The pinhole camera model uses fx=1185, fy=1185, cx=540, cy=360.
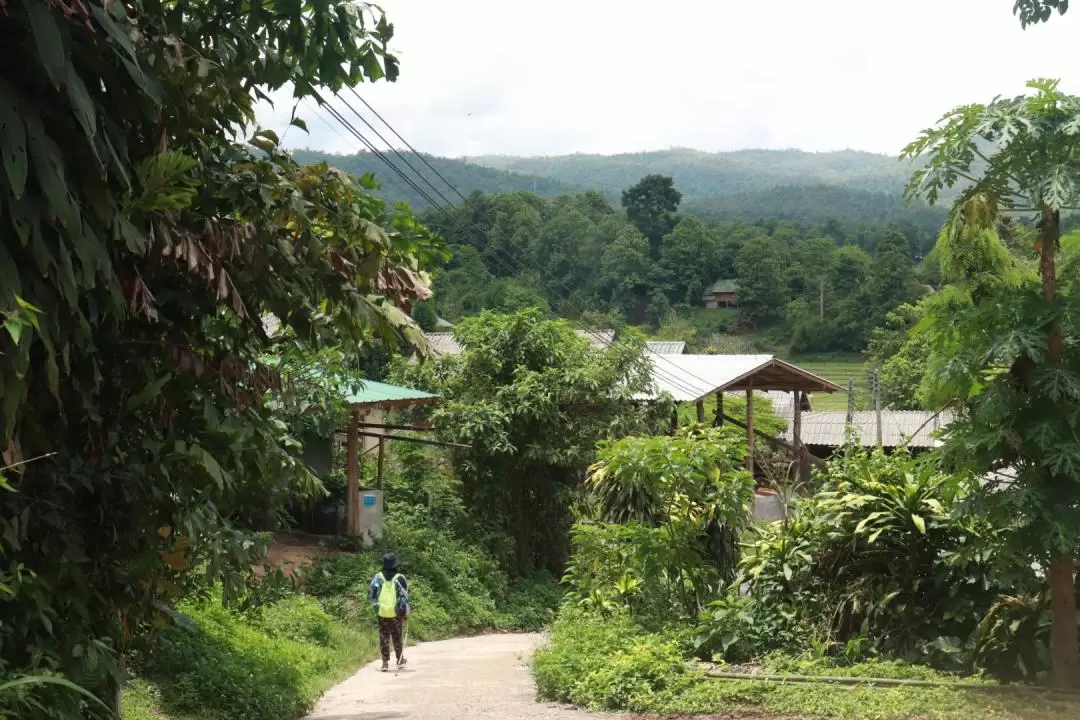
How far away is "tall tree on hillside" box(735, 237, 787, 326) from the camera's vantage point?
3105 inches

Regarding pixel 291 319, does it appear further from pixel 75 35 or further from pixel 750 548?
pixel 750 548

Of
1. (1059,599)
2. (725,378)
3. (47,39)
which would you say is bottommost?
(1059,599)

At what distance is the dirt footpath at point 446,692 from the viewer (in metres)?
9.55

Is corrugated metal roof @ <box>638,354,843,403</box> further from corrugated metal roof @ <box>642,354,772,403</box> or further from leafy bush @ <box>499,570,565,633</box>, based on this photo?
leafy bush @ <box>499,570,565,633</box>

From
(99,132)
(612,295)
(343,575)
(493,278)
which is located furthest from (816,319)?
(99,132)

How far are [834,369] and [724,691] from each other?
62.0 m

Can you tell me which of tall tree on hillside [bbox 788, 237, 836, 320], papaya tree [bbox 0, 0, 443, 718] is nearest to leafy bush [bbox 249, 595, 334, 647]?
papaya tree [bbox 0, 0, 443, 718]

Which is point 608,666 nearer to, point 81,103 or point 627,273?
point 81,103

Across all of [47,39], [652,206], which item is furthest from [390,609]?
[652,206]

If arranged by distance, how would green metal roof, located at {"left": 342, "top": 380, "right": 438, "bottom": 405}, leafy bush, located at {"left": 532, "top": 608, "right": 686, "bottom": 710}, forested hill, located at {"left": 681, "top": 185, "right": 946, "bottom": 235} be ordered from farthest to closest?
1. forested hill, located at {"left": 681, "top": 185, "right": 946, "bottom": 235}
2. green metal roof, located at {"left": 342, "top": 380, "right": 438, "bottom": 405}
3. leafy bush, located at {"left": 532, "top": 608, "right": 686, "bottom": 710}

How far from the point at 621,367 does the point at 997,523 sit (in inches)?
525

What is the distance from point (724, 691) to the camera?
8.98 m

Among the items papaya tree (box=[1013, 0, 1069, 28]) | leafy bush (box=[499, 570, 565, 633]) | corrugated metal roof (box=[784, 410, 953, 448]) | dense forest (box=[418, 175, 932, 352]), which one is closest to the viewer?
papaya tree (box=[1013, 0, 1069, 28])

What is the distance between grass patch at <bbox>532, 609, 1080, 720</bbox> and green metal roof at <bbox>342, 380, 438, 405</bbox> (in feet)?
23.2
